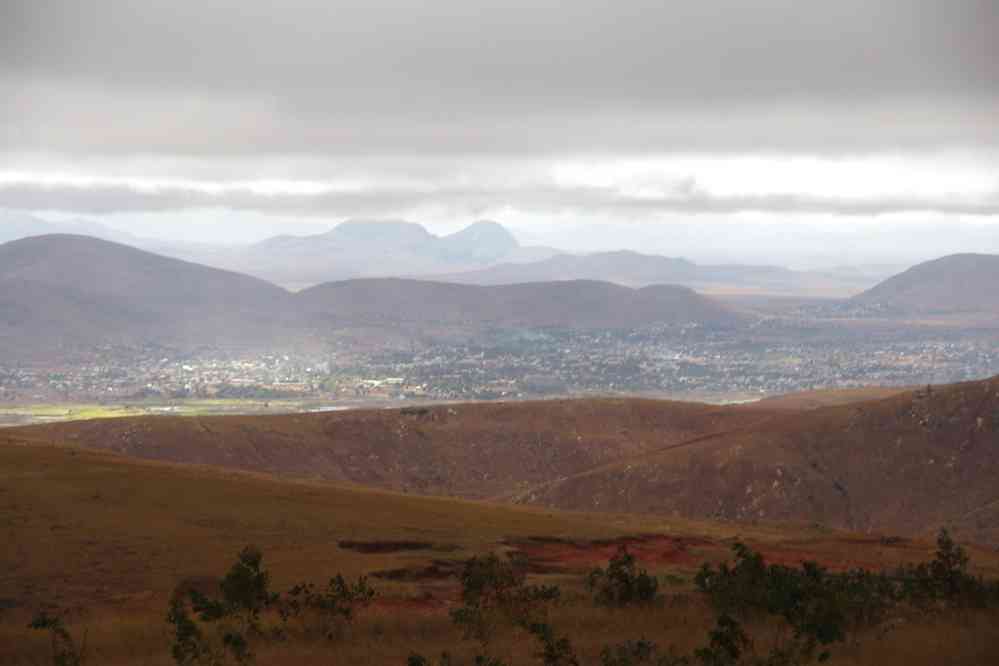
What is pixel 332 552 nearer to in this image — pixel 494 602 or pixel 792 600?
pixel 494 602

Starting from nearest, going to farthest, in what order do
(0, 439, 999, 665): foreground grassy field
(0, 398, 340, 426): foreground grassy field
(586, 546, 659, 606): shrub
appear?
(0, 439, 999, 665): foreground grassy field
(586, 546, 659, 606): shrub
(0, 398, 340, 426): foreground grassy field

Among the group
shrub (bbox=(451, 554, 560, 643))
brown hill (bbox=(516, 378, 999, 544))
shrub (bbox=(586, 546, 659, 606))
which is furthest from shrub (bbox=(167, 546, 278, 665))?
brown hill (bbox=(516, 378, 999, 544))

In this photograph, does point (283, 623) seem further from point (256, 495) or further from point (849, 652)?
point (256, 495)

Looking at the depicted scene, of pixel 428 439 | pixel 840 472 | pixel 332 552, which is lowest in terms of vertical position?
pixel 840 472

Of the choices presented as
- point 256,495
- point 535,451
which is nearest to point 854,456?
point 535,451

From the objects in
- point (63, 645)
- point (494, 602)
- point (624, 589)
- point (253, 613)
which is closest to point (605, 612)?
point (624, 589)

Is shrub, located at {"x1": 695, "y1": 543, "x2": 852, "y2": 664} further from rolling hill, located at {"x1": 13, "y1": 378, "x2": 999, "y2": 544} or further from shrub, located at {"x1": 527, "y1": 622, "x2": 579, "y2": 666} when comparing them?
rolling hill, located at {"x1": 13, "y1": 378, "x2": 999, "y2": 544}

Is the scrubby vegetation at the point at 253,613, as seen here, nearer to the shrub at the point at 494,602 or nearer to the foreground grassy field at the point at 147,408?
the shrub at the point at 494,602
